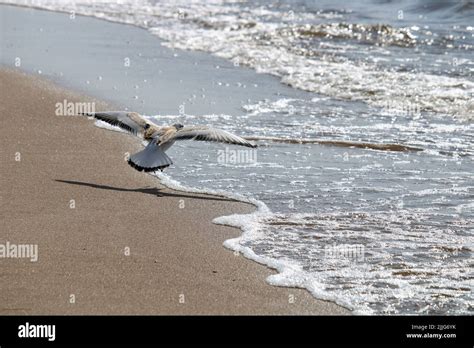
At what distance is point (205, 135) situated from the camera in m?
7.78

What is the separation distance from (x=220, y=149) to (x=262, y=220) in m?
2.10

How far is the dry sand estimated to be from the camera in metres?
5.11

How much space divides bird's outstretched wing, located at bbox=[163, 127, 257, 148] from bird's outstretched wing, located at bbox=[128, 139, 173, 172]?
0.17 m

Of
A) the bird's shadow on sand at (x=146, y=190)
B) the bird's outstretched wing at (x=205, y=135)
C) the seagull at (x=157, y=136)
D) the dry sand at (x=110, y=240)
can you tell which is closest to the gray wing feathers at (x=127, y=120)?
the seagull at (x=157, y=136)

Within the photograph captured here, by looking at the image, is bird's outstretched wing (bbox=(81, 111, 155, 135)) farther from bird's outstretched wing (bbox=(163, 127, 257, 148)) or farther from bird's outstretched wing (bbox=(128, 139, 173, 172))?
bird's outstretched wing (bbox=(128, 139, 173, 172))

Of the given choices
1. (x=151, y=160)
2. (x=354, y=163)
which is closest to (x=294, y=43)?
(x=354, y=163)

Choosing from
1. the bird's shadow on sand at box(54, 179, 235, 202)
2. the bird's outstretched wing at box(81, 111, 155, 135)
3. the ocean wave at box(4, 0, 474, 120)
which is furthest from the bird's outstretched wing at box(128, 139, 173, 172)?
the ocean wave at box(4, 0, 474, 120)

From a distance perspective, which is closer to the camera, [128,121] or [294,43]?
[128,121]

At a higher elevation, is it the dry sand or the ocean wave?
the ocean wave

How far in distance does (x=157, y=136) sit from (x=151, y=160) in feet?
1.18

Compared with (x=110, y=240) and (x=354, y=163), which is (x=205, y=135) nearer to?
(x=354, y=163)
